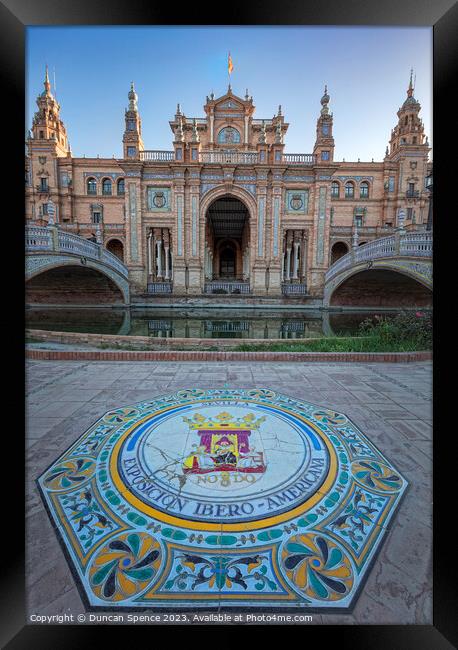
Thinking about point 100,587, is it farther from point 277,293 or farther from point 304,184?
point 304,184

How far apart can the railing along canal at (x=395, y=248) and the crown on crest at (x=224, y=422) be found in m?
13.4

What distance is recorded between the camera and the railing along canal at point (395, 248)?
13.7 meters

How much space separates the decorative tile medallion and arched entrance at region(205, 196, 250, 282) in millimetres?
21552

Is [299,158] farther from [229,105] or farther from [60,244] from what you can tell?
[60,244]

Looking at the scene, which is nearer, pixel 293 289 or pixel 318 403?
pixel 318 403

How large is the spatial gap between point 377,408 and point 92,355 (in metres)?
5.14

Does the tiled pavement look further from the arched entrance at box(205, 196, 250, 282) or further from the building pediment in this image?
the building pediment

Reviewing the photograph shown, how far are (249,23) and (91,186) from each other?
33.6m

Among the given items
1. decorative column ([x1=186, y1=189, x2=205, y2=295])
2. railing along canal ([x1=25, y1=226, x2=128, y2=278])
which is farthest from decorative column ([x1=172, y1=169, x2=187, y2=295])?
railing along canal ([x1=25, y1=226, x2=128, y2=278])

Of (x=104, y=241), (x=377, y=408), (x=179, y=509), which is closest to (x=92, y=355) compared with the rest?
(x=179, y=509)

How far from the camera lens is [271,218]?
21.4 meters

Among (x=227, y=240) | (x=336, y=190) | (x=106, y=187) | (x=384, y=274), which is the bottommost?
(x=384, y=274)

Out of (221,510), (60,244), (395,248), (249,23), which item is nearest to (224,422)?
(221,510)

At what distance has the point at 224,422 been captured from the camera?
3137mm
